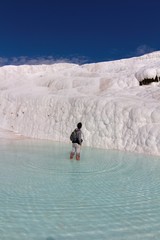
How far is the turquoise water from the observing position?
16.2ft

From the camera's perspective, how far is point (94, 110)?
19891 millimetres

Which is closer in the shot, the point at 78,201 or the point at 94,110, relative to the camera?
the point at 78,201

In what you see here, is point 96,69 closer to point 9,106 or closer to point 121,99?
point 9,106

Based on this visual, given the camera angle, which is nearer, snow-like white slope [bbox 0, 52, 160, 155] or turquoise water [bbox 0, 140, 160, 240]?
turquoise water [bbox 0, 140, 160, 240]

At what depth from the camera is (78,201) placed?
21.4ft

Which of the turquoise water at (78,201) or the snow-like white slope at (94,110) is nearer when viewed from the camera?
the turquoise water at (78,201)

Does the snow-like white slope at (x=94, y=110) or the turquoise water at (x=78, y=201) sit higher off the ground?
the snow-like white slope at (x=94, y=110)

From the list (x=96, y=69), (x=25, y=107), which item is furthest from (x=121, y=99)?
(x=96, y=69)

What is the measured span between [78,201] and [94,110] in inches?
540

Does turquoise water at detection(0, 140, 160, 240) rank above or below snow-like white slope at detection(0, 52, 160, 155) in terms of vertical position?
below

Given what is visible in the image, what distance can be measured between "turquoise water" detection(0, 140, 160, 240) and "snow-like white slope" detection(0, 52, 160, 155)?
578 centimetres

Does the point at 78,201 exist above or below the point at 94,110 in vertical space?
below

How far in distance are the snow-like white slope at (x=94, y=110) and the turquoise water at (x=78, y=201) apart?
5776mm

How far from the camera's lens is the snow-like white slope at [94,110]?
16.6 meters
